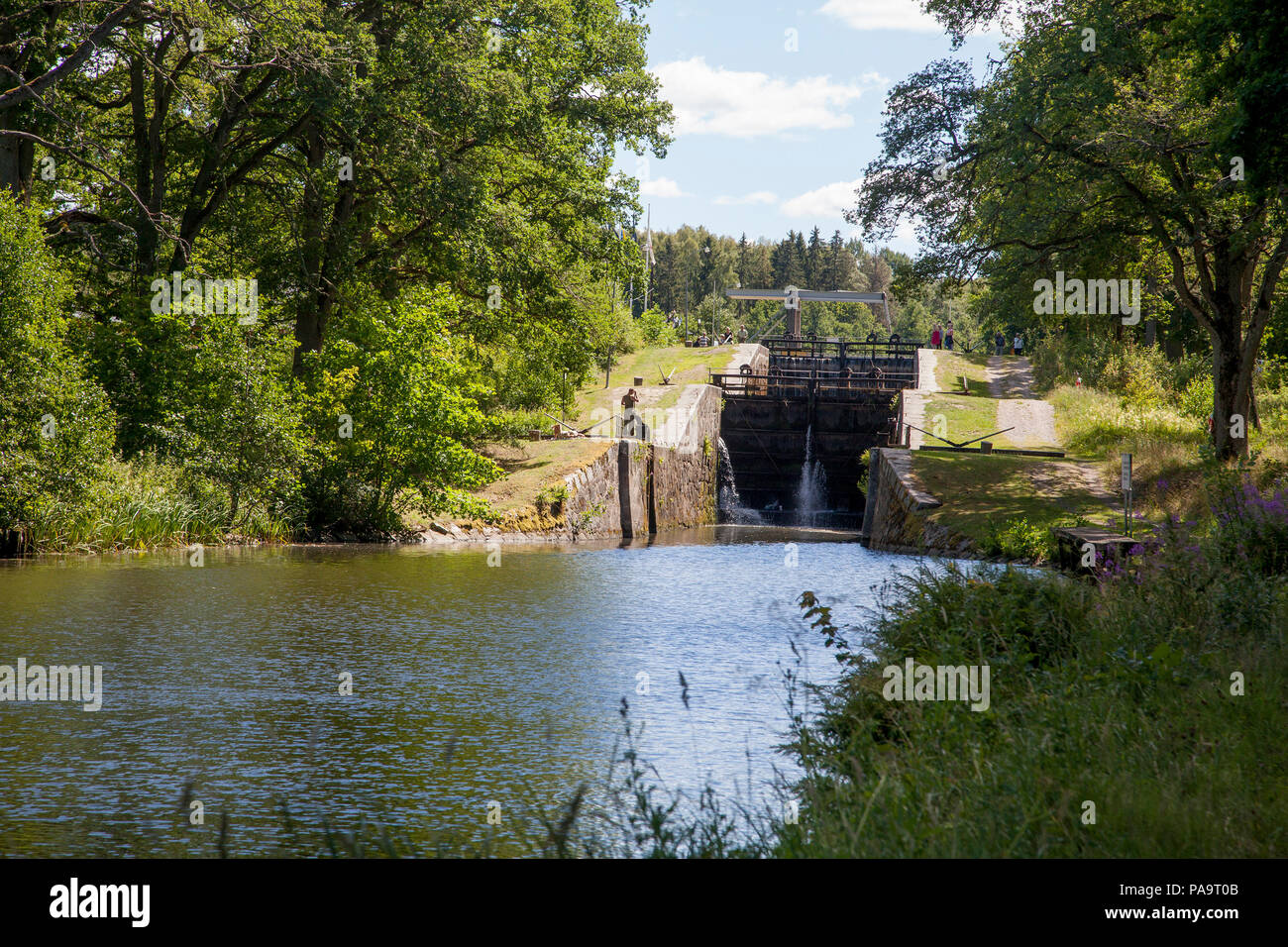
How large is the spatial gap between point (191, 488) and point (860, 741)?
609 inches

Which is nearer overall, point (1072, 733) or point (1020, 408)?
point (1072, 733)

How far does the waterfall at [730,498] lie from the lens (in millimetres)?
38812

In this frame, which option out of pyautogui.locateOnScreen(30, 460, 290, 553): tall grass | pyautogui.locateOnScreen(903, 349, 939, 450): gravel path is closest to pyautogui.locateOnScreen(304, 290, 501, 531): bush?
pyautogui.locateOnScreen(30, 460, 290, 553): tall grass

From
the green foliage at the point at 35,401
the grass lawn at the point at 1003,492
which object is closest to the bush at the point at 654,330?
the grass lawn at the point at 1003,492

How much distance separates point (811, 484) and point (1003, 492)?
56.4 feet

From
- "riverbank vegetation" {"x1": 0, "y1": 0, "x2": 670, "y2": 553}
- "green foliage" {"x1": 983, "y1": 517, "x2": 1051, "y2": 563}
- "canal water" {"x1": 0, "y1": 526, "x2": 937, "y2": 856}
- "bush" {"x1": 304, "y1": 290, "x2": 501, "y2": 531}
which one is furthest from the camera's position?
"bush" {"x1": 304, "y1": 290, "x2": 501, "y2": 531}

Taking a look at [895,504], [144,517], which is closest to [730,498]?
[895,504]

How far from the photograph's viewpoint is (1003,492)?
22875 millimetres

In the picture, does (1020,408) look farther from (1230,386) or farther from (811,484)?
(1230,386)

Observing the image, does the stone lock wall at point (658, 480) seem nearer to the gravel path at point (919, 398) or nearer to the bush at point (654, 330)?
the gravel path at point (919, 398)

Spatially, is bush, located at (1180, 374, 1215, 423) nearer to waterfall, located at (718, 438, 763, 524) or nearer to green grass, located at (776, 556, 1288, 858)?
waterfall, located at (718, 438, 763, 524)

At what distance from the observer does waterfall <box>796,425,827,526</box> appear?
3975 cm

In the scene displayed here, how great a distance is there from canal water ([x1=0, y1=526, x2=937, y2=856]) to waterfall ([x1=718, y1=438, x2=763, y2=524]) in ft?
72.0
